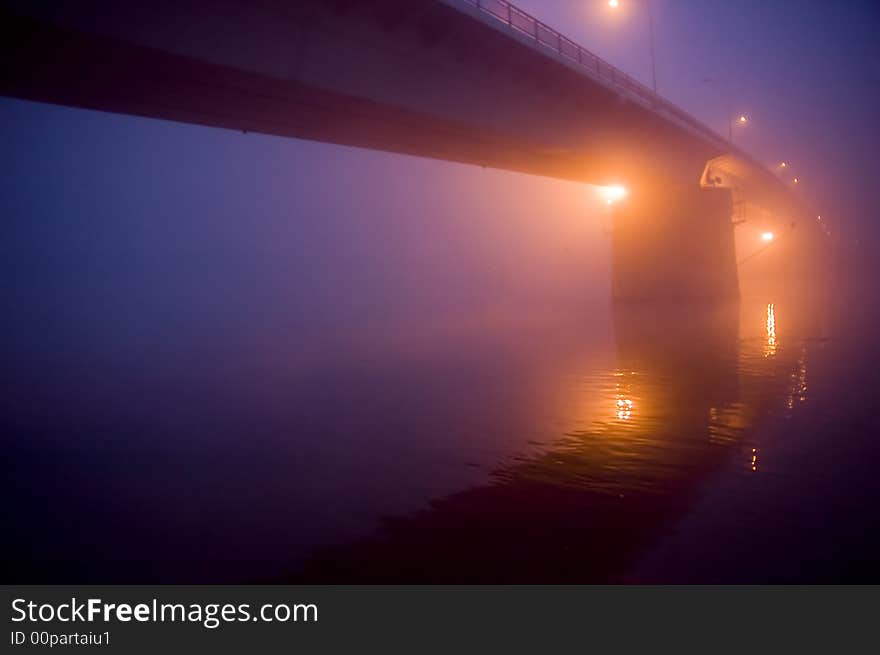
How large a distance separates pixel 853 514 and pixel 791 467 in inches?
38.7

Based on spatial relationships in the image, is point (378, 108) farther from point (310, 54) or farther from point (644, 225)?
point (644, 225)

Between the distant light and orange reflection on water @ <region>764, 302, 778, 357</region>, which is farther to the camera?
the distant light

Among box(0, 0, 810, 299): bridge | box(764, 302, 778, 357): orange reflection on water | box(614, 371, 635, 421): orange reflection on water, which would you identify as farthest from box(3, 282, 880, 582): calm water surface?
box(0, 0, 810, 299): bridge

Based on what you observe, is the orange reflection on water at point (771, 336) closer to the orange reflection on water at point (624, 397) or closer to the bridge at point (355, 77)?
the orange reflection on water at point (624, 397)

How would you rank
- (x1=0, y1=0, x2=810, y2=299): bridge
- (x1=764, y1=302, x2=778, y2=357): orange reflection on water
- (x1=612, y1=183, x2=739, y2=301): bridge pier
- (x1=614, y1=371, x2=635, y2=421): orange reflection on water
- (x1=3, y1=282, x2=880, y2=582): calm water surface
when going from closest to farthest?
(x1=3, y1=282, x2=880, y2=582): calm water surface < (x1=614, y1=371, x2=635, y2=421): orange reflection on water < (x1=0, y1=0, x2=810, y2=299): bridge < (x1=764, y1=302, x2=778, y2=357): orange reflection on water < (x1=612, y1=183, x2=739, y2=301): bridge pier

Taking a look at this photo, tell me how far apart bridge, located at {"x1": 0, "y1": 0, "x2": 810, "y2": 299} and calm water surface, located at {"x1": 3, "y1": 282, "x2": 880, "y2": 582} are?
7922 millimetres

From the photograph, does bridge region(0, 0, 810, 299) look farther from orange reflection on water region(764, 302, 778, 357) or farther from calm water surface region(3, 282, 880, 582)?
orange reflection on water region(764, 302, 778, 357)

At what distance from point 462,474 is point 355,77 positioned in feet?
41.0

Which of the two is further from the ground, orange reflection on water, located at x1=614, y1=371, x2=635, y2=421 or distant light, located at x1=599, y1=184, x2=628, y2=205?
distant light, located at x1=599, y1=184, x2=628, y2=205

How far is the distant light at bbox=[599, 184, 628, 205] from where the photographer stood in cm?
3044

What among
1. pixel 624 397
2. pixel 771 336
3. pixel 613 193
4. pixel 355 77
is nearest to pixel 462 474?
pixel 624 397

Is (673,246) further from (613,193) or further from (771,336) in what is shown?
(771,336)

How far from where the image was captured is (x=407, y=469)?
A: 546 centimetres
